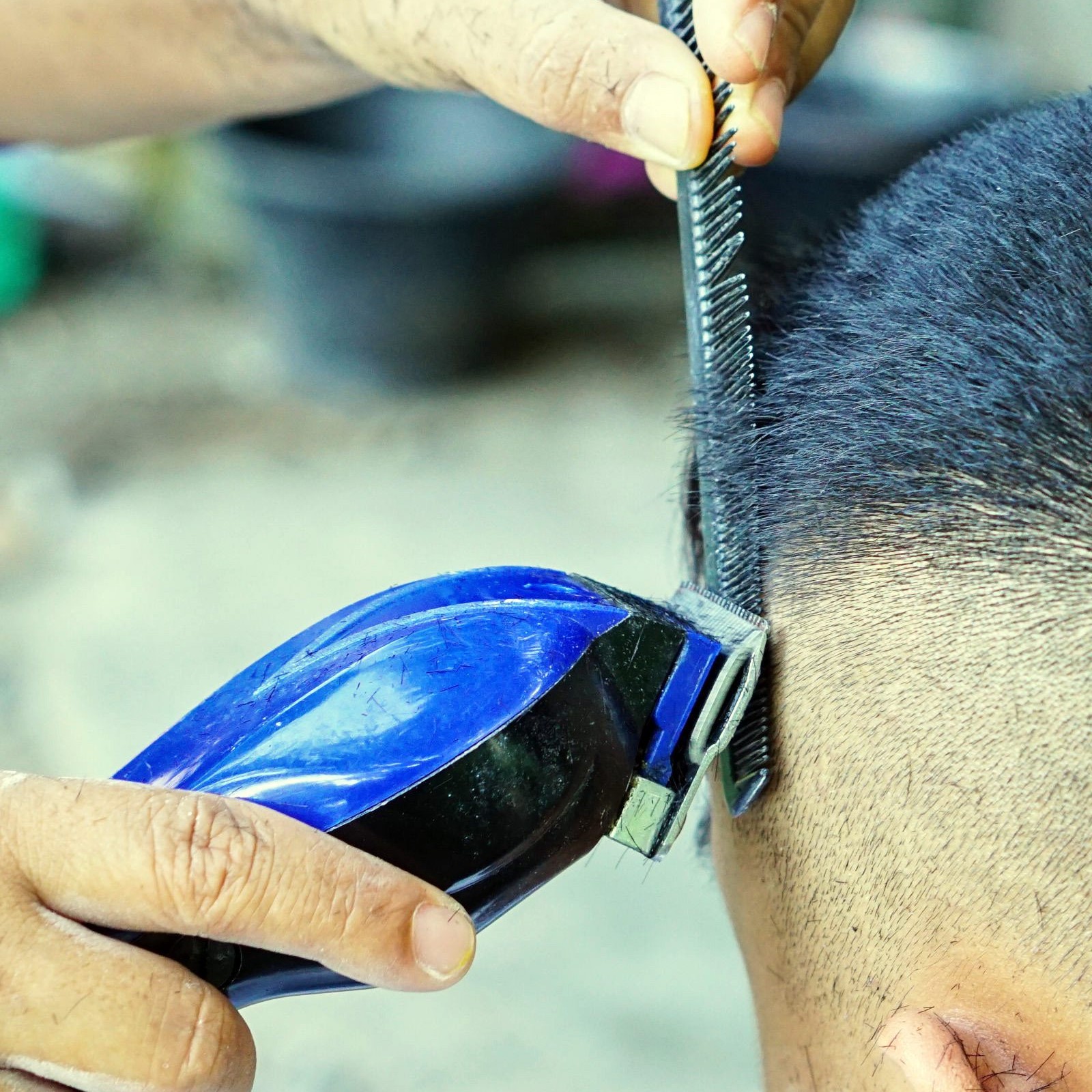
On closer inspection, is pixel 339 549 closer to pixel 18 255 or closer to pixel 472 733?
pixel 18 255

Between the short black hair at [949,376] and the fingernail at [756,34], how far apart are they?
125mm

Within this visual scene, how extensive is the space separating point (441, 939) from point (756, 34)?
0.52 meters

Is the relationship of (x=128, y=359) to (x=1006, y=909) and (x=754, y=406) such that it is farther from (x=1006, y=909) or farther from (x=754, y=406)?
(x=1006, y=909)

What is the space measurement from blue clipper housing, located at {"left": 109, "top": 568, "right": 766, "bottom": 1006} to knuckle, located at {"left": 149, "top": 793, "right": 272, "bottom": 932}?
1.2 inches

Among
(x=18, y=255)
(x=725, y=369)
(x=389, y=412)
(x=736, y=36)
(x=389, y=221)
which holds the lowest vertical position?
(x=18, y=255)

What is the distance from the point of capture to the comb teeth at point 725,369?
69 centimetres

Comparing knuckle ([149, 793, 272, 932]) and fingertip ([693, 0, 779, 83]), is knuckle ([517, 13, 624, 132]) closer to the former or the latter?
fingertip ([693, 0, 779, 83])

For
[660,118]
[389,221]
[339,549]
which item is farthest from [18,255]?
[660,118]

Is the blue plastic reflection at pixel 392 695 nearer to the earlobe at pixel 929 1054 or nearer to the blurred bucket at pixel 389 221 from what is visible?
the earlobe at pixel 929 1054

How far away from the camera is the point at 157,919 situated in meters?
0.59

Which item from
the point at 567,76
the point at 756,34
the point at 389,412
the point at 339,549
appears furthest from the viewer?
the point at 389,412

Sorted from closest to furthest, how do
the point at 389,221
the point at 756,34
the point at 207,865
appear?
1. the point at 207,865
2. the point at 756,34
3. the point at 389,221

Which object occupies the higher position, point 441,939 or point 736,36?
point 736,36

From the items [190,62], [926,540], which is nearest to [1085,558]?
[926,540]
